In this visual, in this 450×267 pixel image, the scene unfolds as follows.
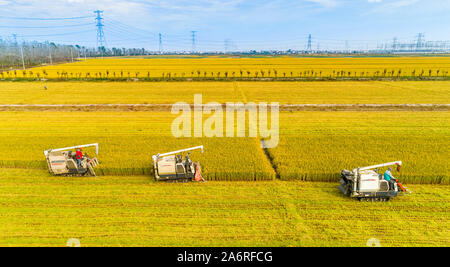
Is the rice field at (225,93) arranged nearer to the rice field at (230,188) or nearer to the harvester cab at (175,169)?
the rice field at (230,188)

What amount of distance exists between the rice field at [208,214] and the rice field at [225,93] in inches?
1109

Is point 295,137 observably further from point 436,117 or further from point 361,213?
point 436,117

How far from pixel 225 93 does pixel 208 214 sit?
130 feet

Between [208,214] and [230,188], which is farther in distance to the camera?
[230,188]

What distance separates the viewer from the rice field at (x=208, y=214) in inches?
497

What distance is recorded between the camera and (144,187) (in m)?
17.6

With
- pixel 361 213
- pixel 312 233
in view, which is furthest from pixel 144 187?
pixel 361 213

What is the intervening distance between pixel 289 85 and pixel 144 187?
50.2m

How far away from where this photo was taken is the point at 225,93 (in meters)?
52.1

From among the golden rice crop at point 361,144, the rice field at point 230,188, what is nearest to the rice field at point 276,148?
the golden rice crop at point 361,144

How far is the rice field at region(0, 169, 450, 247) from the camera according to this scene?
12.6m

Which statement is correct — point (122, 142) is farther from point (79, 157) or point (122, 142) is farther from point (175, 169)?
point (175, 169)

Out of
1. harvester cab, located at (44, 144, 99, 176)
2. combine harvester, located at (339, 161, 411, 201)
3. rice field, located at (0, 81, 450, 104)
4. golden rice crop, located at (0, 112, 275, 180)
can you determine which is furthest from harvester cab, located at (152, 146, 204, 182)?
rice field, located at (0, 81, 450, 104)

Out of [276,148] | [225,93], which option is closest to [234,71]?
[225,93]
